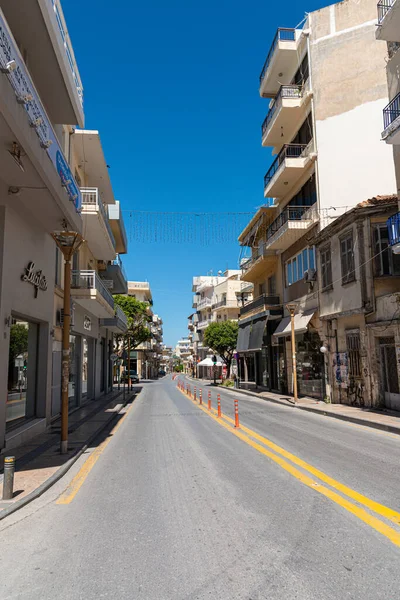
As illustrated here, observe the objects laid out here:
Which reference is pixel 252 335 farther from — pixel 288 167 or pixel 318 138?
pixel 318 138

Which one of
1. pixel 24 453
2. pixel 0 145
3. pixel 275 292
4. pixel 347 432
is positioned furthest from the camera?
pixel 275 292

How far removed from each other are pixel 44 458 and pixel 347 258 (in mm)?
14616

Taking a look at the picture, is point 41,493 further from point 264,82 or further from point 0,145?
point 264,82

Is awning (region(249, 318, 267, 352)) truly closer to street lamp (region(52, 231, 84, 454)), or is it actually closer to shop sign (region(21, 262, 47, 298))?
shop sign (region(21, 262, 47, 298))

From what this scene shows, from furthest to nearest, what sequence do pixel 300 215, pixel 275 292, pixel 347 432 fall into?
pixel 275 292 → pixel 300 215 → pixel 347 432

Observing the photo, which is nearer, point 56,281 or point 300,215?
point 56,281

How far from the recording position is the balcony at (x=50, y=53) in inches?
378

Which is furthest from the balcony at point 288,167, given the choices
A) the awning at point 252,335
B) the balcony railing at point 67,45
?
the balcony railing at point 67,45

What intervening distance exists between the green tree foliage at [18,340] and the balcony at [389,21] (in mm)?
15404

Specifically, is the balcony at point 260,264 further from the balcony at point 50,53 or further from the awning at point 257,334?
the balcony at point 50,53

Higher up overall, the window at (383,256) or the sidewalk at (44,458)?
the window at (383,256)

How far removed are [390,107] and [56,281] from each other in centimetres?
1343

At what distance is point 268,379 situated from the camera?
109ft

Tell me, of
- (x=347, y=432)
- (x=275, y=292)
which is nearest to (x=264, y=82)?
(x=275, y=292)
